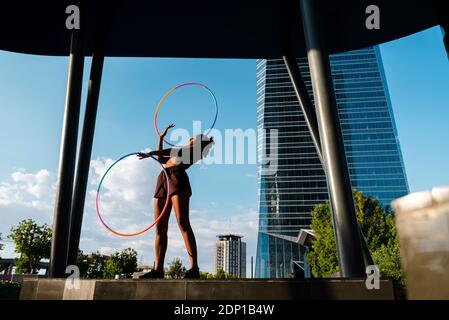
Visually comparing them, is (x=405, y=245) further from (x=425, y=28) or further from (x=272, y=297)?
(x=425, y=28)

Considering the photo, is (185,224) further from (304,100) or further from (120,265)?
(120,265)

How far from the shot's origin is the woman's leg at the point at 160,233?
5.69 metres

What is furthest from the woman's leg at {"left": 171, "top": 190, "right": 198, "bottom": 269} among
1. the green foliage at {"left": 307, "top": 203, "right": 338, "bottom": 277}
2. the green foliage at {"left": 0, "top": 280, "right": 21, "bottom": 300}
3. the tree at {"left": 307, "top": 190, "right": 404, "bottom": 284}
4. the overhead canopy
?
the green foliage at {"left": 307, "top": 203, "right": 338, "bottom": 277}

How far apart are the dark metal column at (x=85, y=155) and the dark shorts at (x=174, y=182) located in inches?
140

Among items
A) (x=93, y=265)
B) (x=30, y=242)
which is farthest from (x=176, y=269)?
(x=30, y=242)

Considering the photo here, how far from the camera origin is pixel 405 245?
4.37ft

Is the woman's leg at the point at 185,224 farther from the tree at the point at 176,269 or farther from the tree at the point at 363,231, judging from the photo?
the tree at the point at 176,269

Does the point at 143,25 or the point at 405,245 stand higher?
the point at 143,25

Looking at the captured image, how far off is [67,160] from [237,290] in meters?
5.03

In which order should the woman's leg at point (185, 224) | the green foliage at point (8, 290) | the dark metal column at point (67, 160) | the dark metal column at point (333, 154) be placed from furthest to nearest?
the green foliage at point (8, 290), the dark metal column at point (67, 160), the woman's leg at point (185, 224), the dark metal column at point (333, 154)

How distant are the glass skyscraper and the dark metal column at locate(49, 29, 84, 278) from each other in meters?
85.9

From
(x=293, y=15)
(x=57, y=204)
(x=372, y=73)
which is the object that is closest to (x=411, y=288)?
(x=57, y=204)

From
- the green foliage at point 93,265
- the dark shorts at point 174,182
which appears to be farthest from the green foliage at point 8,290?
the green foliage at point 93,265

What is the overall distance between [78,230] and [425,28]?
41.9ft
